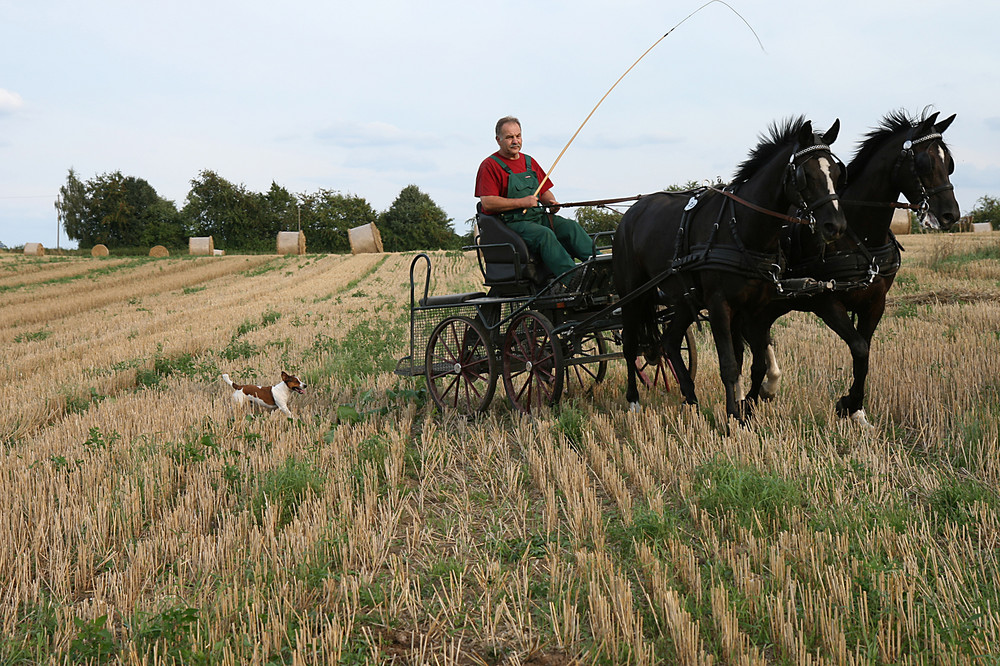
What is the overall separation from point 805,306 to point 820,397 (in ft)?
3.24

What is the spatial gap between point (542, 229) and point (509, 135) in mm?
905

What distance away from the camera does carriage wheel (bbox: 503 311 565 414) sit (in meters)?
6.16

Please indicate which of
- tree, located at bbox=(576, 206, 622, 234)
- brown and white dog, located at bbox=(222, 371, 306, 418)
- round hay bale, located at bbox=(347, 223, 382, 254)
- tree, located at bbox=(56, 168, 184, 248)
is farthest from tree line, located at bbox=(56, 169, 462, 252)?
brown and white dog, located at bbox=(222, 371, 306, 418)

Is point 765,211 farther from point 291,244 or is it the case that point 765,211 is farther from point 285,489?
point 291,244

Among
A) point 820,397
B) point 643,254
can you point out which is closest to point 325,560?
point 643,254

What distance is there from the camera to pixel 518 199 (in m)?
6.52

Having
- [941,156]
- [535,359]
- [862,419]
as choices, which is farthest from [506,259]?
[941,156]

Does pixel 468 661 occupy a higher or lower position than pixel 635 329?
lower

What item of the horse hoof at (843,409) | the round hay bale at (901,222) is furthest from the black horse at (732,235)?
the round hay bale at (901,222)

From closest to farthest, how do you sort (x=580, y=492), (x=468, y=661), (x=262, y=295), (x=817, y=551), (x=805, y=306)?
(x=468, y=661) → (x=817, y=551) → (x=580, y=492) → (x=805, y=306) → (x=262, y=295)

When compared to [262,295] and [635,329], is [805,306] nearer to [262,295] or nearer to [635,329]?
[635,329]

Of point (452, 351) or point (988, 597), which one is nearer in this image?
point (988, 597)

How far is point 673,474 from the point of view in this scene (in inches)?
180

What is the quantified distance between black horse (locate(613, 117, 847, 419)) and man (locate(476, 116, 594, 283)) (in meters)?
0.72
